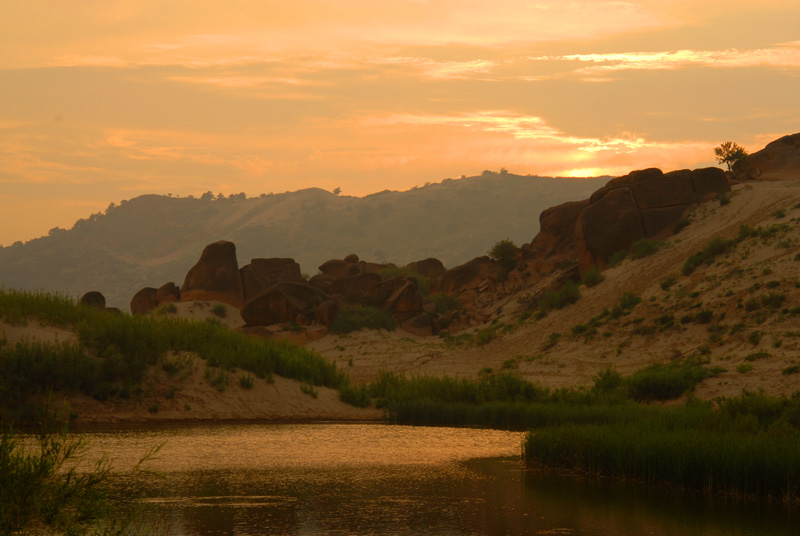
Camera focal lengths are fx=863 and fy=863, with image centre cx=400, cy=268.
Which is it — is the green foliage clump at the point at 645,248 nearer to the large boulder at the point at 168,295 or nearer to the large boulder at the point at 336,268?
the large boulder at the point at 336,268

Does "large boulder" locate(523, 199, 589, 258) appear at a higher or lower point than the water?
higher

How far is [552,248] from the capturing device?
63.9m

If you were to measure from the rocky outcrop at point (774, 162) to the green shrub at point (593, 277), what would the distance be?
1457 cm

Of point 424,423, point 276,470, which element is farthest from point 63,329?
point 276,470

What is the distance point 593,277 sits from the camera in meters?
53.8

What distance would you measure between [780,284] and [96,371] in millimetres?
32180

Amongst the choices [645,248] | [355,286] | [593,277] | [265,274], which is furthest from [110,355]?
[265,274]

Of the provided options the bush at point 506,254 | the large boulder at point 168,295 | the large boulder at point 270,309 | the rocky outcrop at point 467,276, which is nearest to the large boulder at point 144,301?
the large boulder at point 168,295

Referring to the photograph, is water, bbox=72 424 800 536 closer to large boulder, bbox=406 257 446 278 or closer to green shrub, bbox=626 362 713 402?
green shrub, bbox=626 362 713 402

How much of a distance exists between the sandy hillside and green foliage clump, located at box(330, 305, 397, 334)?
0.87 meters

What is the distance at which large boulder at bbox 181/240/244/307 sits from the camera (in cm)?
6762

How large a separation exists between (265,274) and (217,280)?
5208 mm

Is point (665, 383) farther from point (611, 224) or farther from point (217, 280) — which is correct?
point (217, 280)

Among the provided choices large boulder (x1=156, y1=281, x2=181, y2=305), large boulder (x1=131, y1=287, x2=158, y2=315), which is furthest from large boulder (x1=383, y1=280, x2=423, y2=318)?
large boulder (x1=131, y1=287, x2=158, y2=315)
